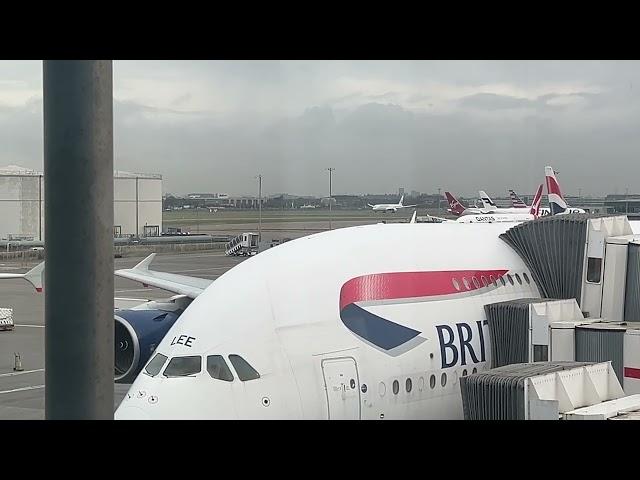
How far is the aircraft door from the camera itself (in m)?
9.76

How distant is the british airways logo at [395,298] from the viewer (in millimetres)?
10586

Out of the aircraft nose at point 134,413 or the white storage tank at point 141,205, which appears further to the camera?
the white storage tank at point 141,205

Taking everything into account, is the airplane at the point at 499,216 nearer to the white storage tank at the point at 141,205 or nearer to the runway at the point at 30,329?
the runway at the point at 30,329

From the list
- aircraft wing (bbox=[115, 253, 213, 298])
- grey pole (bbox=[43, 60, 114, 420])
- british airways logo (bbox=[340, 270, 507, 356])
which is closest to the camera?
grey pole (bbox=[43, 60, 114, 420])

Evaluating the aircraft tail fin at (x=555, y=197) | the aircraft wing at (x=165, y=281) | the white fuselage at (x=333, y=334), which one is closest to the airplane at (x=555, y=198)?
the aircraft tail fin at (x=555, y=197)

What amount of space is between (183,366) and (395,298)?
2.98 m

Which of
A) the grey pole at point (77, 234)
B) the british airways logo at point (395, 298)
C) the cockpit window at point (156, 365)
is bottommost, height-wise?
the cockpit window at point (156, 365)

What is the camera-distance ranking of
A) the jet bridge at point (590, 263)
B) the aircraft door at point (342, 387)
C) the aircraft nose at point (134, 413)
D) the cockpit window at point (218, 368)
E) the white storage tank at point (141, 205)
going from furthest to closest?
the white storage tank at point (141, 205), the jet bridge at point (590, 263), the aircraft door at point (342, 387), the cockpit window at point (218, 368), the aircraft nose at point (134, 413)

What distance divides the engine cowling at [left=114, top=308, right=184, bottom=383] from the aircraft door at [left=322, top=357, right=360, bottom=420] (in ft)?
18.7

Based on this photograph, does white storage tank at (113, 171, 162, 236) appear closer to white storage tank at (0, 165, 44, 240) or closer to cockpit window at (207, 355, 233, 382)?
white storage tank at (0, 165, 44, 240)

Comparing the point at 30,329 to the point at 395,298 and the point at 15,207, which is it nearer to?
the point at 395,298

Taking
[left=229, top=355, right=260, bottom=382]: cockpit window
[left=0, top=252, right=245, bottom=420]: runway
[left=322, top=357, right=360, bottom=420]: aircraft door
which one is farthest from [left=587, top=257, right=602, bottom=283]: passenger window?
[left=0, top=252, right=245, bottom=420]: runway

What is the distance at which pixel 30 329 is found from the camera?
33.4m
